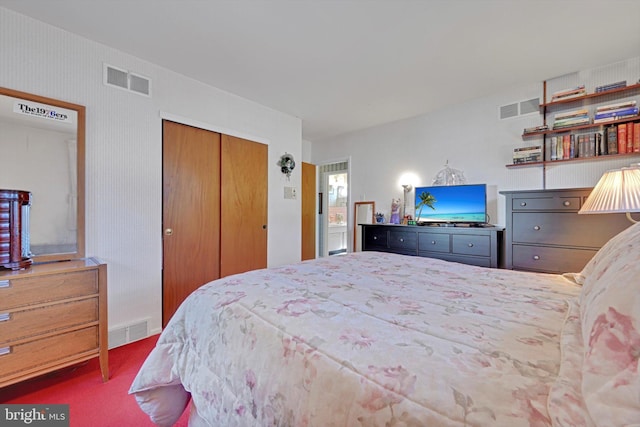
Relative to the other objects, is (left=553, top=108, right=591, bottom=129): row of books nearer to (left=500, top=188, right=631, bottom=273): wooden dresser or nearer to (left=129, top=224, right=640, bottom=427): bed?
(left=500, top=188, right=631, bottom=273): wooden dresser

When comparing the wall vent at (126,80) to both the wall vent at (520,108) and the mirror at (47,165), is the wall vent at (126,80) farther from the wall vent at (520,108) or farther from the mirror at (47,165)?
the wall vent at (520,108)

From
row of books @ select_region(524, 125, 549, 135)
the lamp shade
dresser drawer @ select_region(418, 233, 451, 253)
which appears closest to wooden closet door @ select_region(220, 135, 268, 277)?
dresser drawer @ select_region(418, 233, 451, 253)

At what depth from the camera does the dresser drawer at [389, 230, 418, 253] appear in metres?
3.41

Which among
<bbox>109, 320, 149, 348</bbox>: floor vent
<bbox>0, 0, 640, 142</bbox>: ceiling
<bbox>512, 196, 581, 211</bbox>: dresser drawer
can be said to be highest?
<bbox>0, 0, 640, 142</bbox>: ceiling

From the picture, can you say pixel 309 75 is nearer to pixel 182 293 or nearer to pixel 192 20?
pixel 192 20

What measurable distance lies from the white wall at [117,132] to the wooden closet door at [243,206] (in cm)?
57

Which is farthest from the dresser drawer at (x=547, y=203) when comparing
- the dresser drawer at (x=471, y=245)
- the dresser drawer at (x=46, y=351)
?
the dresser drawer at (x=46, y=351)

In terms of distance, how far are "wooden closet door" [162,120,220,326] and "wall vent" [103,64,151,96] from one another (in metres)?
0.33

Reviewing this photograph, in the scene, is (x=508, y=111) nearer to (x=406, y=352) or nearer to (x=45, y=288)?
(x=406, y=352)

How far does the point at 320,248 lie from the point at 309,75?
366 cm

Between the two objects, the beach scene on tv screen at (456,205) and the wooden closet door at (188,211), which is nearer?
the wooden closet door at (188,211)

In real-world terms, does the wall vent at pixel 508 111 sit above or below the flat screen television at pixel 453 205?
above

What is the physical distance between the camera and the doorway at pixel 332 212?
5520 millimetres

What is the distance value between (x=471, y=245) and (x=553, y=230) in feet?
2.40
